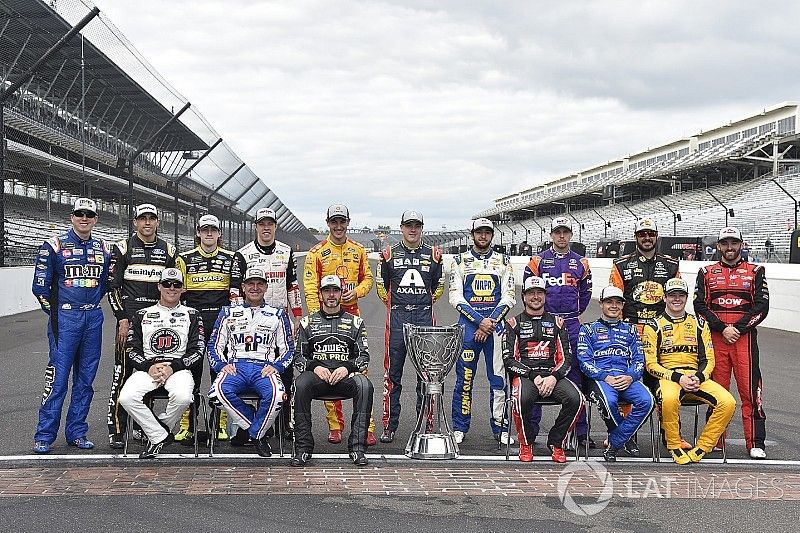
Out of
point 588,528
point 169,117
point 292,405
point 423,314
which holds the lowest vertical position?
point 588,528

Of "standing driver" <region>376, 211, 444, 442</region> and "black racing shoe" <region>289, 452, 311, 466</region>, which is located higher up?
"standing driver" <region>376, 211, 444, 442</region>

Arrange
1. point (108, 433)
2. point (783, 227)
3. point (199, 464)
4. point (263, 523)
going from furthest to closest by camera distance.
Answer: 1. point (783, 227)
2. point (108, 433)
3. point (199, 464)
4. point (263, 523)

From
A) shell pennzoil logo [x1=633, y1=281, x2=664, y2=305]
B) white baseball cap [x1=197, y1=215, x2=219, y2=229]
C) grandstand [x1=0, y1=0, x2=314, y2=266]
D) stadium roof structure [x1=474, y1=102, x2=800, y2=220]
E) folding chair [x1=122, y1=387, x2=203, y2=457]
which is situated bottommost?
folding chair [x1=122, y1=387, x2=203, y2=457]

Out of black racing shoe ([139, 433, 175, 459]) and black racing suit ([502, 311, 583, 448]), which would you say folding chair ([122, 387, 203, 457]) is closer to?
black racing shoe ([139, 433, 175, 459])

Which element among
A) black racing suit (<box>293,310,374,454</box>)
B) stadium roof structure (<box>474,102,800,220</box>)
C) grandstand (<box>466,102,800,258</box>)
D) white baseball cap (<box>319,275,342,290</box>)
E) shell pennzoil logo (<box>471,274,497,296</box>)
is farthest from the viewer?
stadium roof structure (<box>474,102,800,220</box>)

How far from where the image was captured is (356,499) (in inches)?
196

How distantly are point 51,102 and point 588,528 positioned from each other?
854 inches

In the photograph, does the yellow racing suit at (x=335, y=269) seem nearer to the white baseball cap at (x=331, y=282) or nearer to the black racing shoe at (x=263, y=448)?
the white baseball cap at (x=331, y=282)

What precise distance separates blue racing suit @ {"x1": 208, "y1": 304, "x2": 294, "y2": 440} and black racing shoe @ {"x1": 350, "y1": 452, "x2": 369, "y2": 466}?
66 centimetres

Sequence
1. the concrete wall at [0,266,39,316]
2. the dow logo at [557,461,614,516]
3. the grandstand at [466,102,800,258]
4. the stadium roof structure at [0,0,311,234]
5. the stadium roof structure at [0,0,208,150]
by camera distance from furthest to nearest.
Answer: the grandstand at [466,102,800,258] → the stadium roof structure at [0,0,311,234] → the stadium roof structure at [0,0,208,150] → the concrete wall at [0,266,39,316] → the dow logo at [557,461,614,516]

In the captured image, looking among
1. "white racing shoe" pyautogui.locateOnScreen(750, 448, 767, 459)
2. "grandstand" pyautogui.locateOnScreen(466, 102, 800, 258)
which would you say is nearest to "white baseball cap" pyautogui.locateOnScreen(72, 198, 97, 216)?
"white racing shoe" pyautogui.locateOnScreen(750, 448, 767, 459)

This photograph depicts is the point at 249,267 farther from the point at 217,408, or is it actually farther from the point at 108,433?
the point at 108,433

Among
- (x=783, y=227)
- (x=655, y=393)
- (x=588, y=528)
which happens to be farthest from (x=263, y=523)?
(x=783, y=227)

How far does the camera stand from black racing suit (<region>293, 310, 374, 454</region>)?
5918mm
